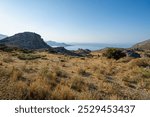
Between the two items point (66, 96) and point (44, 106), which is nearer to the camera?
point (44, 106)

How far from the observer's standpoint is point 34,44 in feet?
355

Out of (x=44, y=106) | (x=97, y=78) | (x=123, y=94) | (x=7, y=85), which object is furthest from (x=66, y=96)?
(x=97, y=78)

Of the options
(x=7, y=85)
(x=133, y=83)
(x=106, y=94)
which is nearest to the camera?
(x=7, y=85)

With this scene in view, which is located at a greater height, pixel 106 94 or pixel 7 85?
pixel 7 85

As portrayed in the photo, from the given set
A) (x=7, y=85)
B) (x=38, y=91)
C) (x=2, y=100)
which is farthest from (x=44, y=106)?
(x=7, y=85)

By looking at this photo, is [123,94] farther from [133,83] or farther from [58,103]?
[58,103]

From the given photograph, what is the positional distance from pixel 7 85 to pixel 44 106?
85.0 inches

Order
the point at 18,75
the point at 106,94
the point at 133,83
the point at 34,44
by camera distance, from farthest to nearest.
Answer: the point at 34,44
the point at 133,83
the point at 18,75
the point at 106,94

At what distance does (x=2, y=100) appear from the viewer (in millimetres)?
5516

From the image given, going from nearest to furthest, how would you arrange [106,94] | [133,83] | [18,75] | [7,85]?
1. [7,85]
2. [106,94]
3. [18,75]
4. [133,83]

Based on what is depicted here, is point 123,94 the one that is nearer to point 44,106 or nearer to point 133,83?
point 133,83

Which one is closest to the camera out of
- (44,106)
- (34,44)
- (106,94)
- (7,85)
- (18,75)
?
(44,106)

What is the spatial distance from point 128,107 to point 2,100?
3.61 metres

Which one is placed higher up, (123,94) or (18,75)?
(18,75)
